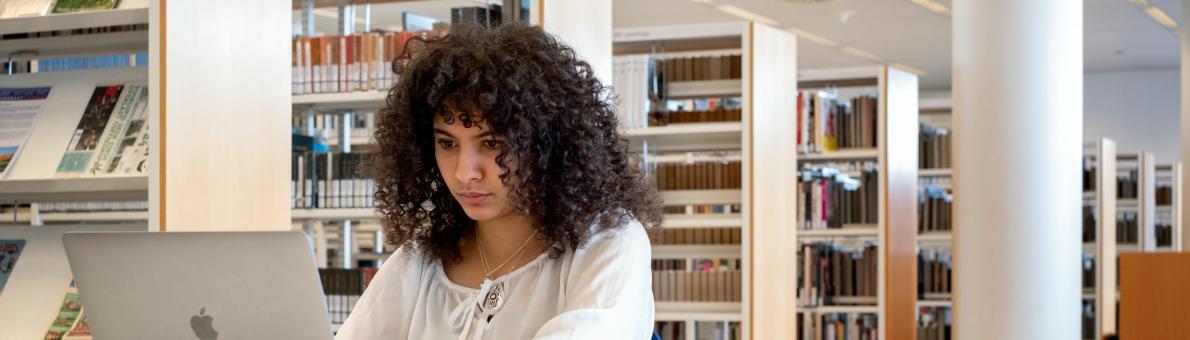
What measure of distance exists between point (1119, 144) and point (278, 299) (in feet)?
48.7

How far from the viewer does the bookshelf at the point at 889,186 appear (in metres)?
6.20

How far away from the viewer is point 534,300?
1.63m

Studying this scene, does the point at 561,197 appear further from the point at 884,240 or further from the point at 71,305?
the point at 884,240

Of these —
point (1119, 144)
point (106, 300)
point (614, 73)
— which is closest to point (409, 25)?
point (614, 73)

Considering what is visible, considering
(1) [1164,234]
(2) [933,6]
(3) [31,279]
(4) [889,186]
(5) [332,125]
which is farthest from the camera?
(2) [933,6]

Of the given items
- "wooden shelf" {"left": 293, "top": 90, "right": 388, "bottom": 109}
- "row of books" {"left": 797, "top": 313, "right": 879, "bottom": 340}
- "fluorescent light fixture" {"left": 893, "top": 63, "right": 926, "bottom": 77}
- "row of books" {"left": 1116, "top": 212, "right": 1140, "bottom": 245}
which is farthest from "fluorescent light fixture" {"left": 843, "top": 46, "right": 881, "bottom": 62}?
"wooden shelf" {"left": 293, "top": 90, "right": 388, "bottom": 109}

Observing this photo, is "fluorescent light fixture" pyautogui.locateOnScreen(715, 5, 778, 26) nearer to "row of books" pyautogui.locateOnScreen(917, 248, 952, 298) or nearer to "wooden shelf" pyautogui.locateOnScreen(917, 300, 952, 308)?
"row of books" pyautogui.locateOnScreen(917, 248, 952, 298)

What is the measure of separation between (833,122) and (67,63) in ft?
13.5

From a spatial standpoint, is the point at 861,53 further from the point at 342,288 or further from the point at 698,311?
the point at 342,288

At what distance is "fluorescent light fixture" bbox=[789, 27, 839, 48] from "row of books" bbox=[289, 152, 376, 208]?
8.17 meters

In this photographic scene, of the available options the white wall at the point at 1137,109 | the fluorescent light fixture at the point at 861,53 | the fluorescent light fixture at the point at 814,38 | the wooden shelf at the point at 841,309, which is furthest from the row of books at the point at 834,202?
the white wall at the point at 1137,109

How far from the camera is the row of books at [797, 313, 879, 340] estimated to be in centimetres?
633

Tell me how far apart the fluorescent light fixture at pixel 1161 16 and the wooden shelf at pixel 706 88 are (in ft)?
23.0

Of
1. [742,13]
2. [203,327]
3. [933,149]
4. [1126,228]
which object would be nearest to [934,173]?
[933,149]
